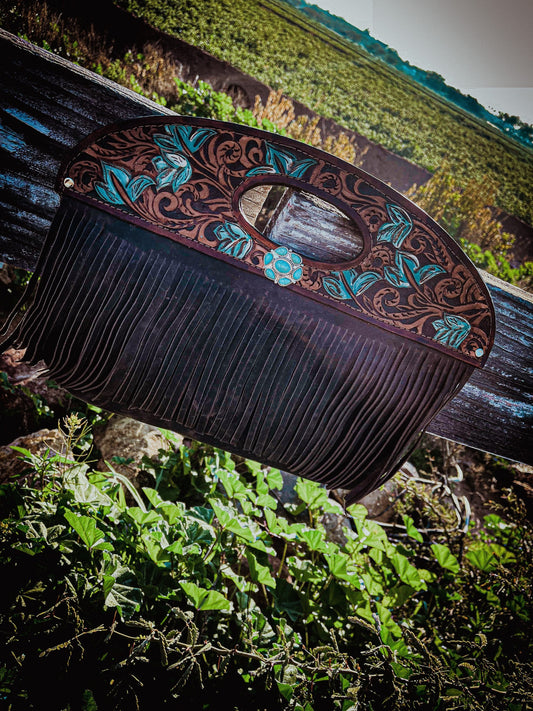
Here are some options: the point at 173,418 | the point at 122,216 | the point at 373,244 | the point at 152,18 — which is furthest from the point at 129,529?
the point at 152,18

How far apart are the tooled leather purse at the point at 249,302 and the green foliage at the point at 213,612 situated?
462mm

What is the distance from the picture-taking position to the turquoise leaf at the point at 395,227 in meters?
0.60

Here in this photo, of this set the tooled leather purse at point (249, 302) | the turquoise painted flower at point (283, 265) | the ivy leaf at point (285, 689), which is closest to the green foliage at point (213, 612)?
the ivy leaf at point (285, 689)

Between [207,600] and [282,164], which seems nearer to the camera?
[282,164]

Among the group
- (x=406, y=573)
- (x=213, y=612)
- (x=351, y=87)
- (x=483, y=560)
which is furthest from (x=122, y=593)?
(x=351, y=87)

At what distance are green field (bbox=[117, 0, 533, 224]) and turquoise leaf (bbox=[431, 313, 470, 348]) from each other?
28.2 ft

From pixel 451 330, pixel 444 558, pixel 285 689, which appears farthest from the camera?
pixel 444 558

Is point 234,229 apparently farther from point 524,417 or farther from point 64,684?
point 64,684

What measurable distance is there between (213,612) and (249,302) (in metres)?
1.08

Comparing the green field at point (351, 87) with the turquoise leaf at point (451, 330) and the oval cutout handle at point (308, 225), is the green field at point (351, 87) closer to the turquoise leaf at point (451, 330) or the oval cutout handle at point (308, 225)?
the oval cutout handle at point (308, 225)

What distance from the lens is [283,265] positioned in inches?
25.2

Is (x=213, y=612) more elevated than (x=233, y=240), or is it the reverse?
(x=233, y=240)

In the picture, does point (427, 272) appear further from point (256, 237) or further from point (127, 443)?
→ point (127, 443)

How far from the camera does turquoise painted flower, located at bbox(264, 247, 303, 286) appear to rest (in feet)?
2.09
